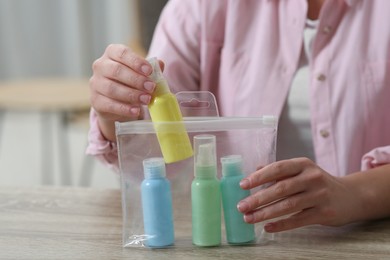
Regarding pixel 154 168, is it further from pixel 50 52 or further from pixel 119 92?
pixel 50 52

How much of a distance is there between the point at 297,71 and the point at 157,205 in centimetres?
48

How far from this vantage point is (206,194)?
839 mm

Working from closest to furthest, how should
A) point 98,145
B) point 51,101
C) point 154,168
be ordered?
1. point 154,168
2. point 98,145
3. point 51,101

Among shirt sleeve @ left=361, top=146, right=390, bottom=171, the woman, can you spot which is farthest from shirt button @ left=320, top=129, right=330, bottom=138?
shirt sleeve @ left=361, top=146, right=390, bottom=171

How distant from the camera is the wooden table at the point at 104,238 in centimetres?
85

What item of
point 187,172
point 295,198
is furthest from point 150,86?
point 295,198

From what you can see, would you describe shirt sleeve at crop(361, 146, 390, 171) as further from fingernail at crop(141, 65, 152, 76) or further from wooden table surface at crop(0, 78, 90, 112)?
wooden table surface at crop(0, 78, 90, 112)

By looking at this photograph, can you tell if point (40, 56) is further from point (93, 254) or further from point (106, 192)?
point (93, 254)

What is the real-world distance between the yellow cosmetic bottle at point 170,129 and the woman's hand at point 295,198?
0.27 ft

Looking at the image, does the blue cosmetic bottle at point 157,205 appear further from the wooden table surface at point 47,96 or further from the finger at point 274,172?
the wooden table surface at point 47,96

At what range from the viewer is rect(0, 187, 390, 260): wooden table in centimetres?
85

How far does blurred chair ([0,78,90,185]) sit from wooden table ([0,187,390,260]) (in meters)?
1.41

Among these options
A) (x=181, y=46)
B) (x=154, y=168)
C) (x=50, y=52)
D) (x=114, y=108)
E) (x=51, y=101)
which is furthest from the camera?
(x=50, y=52)

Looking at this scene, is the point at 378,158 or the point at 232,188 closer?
the point at 232,188
